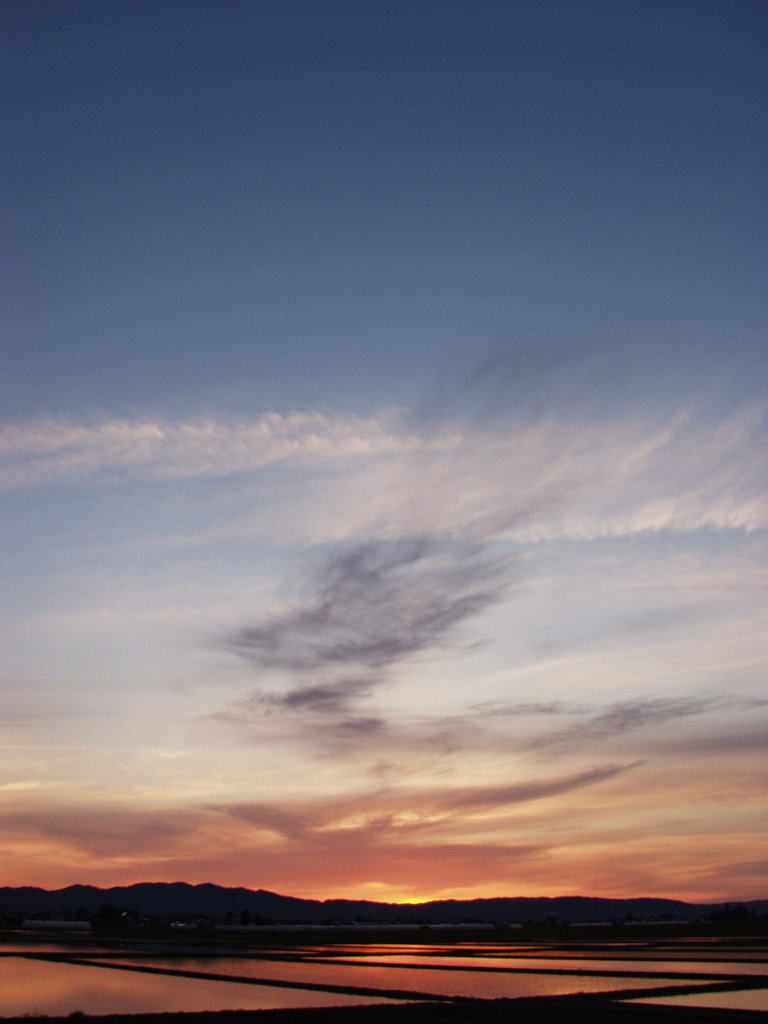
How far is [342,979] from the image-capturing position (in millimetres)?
42188

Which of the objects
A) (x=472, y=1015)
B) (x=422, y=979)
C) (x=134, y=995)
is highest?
(x=422, y=979)

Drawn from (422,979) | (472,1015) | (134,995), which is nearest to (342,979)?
(422,979)

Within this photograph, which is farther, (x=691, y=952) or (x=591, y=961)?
(x=691, y=952)

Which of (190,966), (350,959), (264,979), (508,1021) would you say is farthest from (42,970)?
(508,1021)

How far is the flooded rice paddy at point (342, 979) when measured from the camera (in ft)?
107

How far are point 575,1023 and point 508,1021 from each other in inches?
76.0

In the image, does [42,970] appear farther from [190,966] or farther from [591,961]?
[591,961]

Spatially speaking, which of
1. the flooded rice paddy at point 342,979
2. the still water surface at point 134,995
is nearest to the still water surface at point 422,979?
the flooded rice paddy at point 342,979

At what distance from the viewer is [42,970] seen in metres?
48.2

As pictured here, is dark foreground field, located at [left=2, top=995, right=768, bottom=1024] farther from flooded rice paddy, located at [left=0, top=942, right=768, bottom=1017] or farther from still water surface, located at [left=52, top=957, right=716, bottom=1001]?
still water surface, located at [left=52, top=957, right=716, bottom=1001]

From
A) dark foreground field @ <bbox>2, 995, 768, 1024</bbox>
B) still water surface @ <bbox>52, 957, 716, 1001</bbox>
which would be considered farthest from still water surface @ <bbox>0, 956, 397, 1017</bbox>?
dark foreground field @ <bbox>2, 995, 768, 1024</bbox>

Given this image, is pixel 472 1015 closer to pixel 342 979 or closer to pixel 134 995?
pixel 134 995

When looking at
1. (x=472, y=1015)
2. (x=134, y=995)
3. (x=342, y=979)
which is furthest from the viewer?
(x=342, y=979)

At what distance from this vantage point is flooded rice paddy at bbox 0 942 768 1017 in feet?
107
